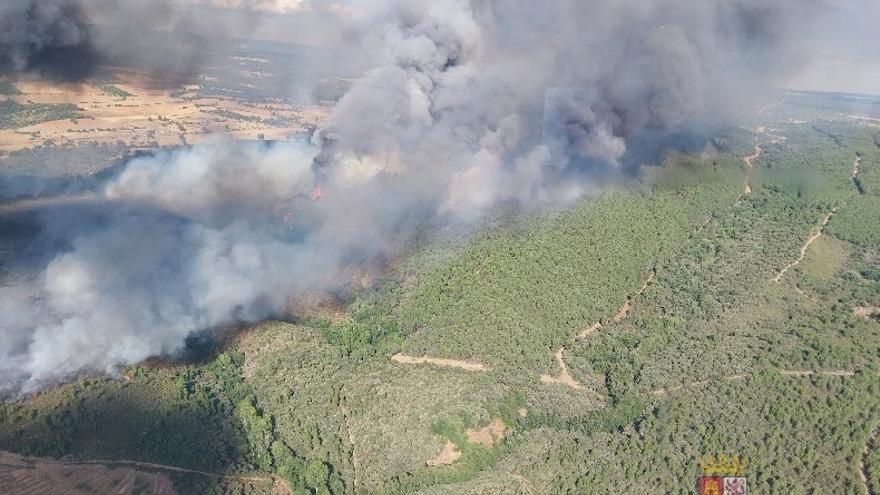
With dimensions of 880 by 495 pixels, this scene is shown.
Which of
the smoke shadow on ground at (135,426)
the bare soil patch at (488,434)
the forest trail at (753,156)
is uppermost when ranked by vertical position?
the forest trail at (753,156)

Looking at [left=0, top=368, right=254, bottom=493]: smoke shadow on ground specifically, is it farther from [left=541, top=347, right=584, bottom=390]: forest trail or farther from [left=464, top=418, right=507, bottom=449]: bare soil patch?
[left=541, top=347, right=584, bottom=390]: forest trail

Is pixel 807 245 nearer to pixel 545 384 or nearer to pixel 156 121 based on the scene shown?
pixel 545 384

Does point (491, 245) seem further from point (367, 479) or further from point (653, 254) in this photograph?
point (367, 479)

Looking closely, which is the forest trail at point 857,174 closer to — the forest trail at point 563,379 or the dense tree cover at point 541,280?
the dense tree cover at point 541,280

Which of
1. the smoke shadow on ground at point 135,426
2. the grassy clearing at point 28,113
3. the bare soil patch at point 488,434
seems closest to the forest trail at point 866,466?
the bare soil patch at point 488,434

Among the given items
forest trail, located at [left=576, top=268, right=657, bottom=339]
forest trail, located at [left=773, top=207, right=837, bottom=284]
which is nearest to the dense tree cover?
forest trail, located at [left=576, top=268, right=657, bottom=339]

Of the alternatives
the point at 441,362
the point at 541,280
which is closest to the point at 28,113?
the point at 441,362
